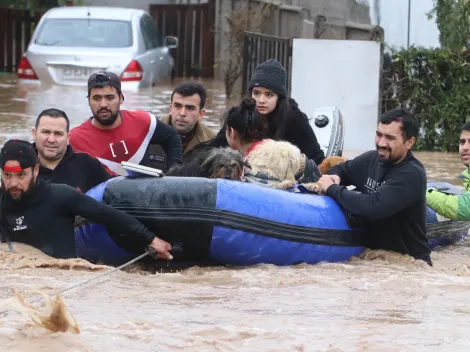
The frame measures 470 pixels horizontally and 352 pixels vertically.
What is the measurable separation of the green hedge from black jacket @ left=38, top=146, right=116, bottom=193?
284 inches

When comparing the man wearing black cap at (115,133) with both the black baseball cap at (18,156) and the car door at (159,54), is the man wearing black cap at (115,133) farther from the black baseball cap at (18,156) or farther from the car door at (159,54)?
the car door at (159,54)

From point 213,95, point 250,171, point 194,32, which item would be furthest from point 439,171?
point 194,32

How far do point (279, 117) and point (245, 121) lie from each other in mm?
1090

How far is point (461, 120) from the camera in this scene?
13.8 metres

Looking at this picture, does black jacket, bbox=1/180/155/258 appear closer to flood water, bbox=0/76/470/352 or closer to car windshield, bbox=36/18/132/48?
flood water, bbox=0/76/470/352

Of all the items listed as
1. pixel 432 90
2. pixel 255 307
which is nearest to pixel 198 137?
pixel 255 307

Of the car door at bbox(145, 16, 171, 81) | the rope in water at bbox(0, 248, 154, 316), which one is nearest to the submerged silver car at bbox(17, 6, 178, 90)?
the car door at bbox(145, 16, 171, 81)

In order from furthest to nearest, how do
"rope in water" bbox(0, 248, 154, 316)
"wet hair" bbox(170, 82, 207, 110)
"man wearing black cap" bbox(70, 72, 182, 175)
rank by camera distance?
"wet hair" bbox(170, 82, 207, 110), "man wearing black cap" bbox(70, 72, 182, 175), "rope in water" bbox(0, 248, 154, 316)

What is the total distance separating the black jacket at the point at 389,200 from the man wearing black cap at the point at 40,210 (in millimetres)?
1421

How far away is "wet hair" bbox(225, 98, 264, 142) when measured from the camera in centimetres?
720

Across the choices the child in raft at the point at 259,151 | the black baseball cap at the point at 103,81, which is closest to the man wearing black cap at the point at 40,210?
the child in raft at the point at 259,151

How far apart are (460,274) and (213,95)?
13.5 meters

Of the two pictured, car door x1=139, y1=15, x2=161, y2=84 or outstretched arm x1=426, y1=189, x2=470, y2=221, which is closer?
outstretched arm x1=426, y1=189, x2=470, y2=221

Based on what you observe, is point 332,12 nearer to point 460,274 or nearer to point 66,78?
point 66,78
